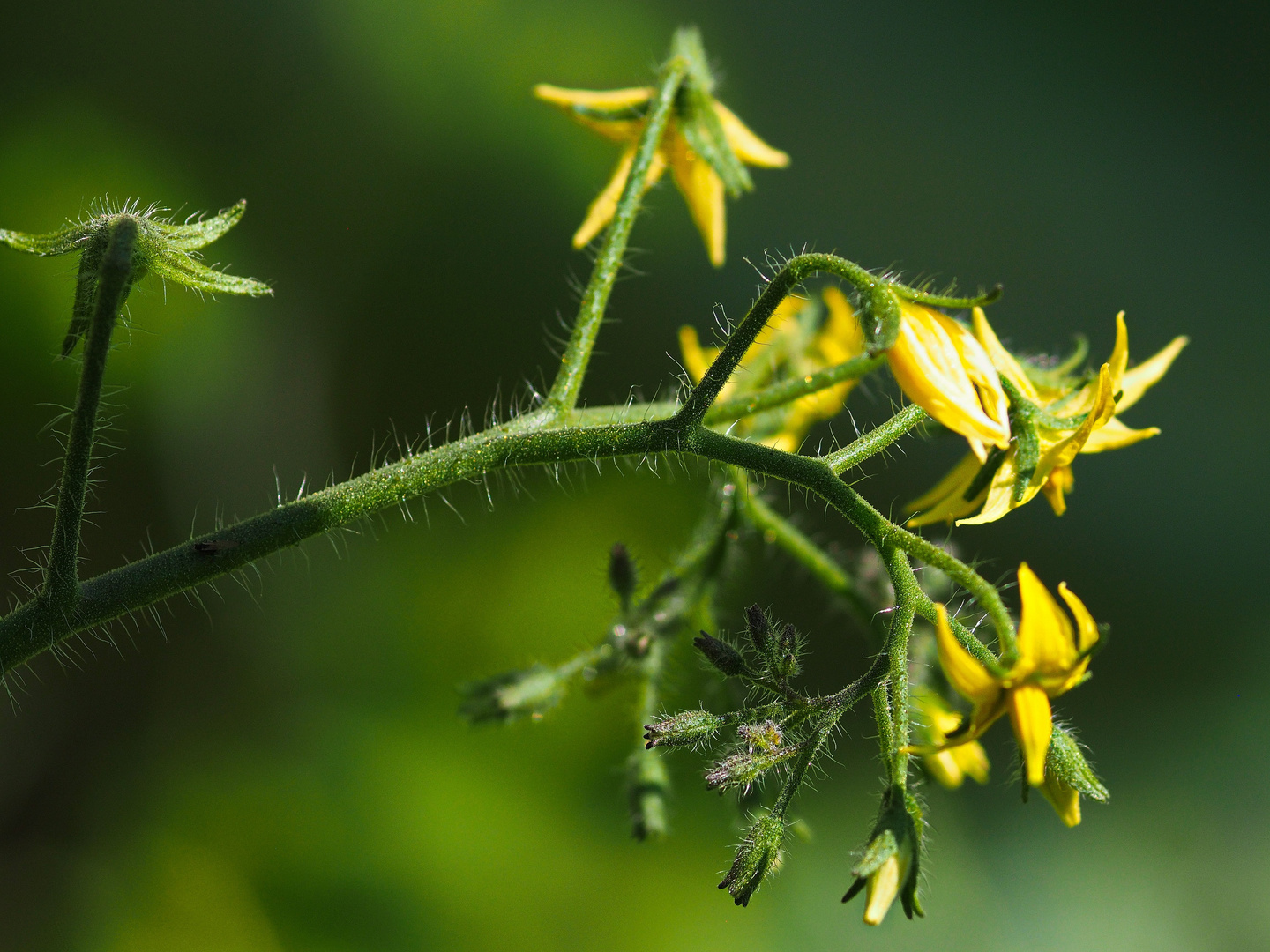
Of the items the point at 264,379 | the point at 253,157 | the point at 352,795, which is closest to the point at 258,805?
the point at 352,795

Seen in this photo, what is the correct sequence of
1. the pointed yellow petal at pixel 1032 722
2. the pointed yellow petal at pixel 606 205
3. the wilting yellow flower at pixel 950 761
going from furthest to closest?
the pointed yellow petal at pixel 606 205 < the wilting yellow flower at pixel 950 761 < the pointed yellow petal at pixel 1032 722

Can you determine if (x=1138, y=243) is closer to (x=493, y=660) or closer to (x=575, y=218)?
(x=575, y=218)

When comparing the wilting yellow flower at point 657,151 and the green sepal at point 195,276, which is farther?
the wilting yellow flower at point 657,151

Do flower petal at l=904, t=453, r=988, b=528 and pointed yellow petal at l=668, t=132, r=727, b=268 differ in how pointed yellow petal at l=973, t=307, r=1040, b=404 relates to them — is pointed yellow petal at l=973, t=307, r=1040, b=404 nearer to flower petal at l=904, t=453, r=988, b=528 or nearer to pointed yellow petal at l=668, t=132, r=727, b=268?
flower petal at l=904, t=453, r=988, b=528

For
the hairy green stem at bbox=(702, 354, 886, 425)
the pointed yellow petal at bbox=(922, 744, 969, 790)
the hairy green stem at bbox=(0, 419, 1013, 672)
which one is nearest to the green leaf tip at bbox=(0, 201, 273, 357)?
the hairy green stem at bbox=(0, 419, 1013, 672)

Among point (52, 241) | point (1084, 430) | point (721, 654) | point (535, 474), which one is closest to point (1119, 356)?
point (1084, 430)

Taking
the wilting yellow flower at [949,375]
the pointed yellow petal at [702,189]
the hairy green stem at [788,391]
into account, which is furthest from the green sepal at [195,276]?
the pointed yellow petal at [702,189]

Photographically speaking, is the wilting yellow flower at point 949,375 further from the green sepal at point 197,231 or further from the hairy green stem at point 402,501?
the green sepal at point 197,231
